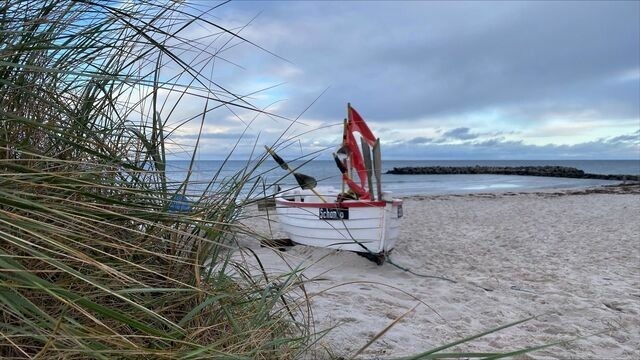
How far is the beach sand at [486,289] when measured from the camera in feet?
11.6

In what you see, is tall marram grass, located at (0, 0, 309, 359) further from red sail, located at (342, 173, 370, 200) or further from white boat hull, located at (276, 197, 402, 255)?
red sail, located at (342, 173, 370, 200)

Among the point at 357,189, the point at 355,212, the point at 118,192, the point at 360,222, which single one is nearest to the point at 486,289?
the point at 360,222

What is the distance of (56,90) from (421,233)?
32.1 ft

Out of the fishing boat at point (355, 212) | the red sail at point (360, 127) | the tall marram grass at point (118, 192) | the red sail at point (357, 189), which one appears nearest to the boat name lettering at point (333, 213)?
the fishing boat at point (355, 212)

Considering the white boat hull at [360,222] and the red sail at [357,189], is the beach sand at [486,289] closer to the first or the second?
the white boat hull at [360,222]

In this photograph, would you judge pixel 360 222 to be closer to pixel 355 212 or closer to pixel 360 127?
pixel 355 212

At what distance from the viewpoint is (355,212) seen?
6.90 metres

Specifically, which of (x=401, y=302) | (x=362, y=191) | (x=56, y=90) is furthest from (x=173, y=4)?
(x=362, y=191)

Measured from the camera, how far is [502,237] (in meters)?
10.1

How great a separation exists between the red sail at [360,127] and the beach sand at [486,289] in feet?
6.15

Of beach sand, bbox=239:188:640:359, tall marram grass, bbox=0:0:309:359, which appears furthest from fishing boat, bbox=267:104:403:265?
tall marram grass, bbox=0:0:309:359

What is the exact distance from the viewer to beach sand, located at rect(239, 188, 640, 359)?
11.6ft

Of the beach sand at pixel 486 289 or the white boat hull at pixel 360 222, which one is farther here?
the white boat hull at pixel 360 222

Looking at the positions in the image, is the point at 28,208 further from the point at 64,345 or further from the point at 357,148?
the point at 357,148
